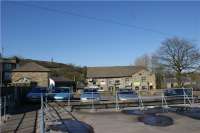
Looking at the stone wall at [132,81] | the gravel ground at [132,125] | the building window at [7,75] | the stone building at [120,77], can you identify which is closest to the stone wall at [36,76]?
the building window at [7,75]

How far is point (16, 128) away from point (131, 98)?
58.9 ft

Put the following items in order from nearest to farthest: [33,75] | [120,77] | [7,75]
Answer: [33,75] → [7,75] → [120,77]

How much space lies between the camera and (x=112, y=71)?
114 metres

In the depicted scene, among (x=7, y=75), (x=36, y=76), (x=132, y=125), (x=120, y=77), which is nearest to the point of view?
(x=132, y=125)

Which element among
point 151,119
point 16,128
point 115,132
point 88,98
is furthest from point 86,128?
point 88,98

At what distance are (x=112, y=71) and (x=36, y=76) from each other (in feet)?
120

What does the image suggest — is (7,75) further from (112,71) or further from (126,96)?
(126,96)

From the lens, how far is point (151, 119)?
20812 millimetres

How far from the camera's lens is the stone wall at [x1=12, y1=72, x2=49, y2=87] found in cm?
8125

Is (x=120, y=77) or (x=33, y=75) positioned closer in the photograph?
(x=33, y=75)

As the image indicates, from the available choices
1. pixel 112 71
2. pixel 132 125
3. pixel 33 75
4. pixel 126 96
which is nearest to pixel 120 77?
pixel 112 71

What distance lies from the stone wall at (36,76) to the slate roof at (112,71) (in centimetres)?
3264

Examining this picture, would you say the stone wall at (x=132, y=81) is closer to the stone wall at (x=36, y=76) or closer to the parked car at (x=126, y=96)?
the stone wall at (x=36, y=76)

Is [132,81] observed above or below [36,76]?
below
